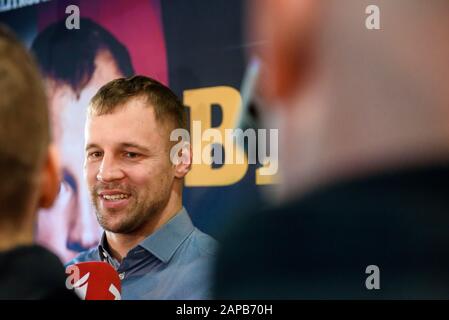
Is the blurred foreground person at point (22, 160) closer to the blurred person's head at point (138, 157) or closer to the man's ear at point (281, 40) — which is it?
the man's ear at point (281, 40)

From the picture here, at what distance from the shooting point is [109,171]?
84.3 inches

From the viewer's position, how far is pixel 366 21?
1935 mm

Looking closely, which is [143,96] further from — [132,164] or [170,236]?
[170,236]

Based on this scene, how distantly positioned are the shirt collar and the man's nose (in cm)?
24

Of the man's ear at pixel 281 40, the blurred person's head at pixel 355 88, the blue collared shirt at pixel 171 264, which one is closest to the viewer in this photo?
the blurred person's head at pixel 355 88

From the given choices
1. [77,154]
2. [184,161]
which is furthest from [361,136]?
[77,154]

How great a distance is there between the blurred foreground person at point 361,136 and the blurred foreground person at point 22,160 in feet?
3.74

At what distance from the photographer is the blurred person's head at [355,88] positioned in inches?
73.0

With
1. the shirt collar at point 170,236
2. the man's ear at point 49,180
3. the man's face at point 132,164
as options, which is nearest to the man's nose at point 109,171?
the man's face at point 132,164

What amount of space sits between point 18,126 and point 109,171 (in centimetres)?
144

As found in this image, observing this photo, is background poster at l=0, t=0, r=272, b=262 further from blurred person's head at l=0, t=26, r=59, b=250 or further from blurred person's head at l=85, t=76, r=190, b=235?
blurred person's head at l=0, t=26, r=59, b=250

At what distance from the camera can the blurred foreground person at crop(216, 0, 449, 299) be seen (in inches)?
73.0
